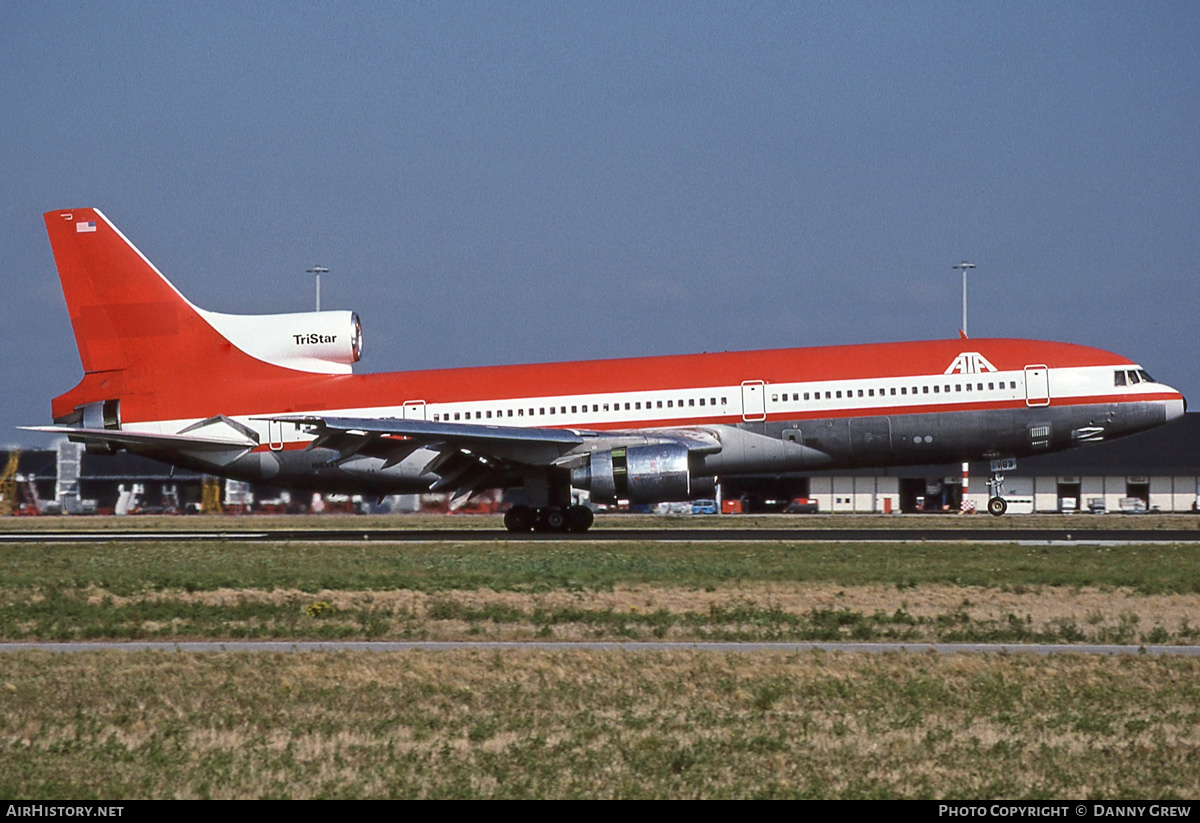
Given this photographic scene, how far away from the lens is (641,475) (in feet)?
115

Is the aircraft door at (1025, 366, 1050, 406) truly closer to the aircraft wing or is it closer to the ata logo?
the ata logo

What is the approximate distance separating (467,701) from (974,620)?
8798 millimetres

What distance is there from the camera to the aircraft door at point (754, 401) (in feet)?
122

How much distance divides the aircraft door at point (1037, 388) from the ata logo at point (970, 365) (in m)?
0.91

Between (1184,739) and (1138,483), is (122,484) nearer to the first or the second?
(1138,483)

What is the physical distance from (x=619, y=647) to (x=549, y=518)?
21.8 metres

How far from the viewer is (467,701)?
13.4 m

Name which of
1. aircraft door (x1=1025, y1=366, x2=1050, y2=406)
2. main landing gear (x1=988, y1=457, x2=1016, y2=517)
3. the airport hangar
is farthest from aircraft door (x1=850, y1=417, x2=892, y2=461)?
the airport hangar

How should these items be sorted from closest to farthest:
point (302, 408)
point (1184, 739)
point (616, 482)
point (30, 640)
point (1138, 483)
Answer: point (1184, 739)
point (30, 640)
point (616, 482)
point (302, 408)
point (1138, 483)

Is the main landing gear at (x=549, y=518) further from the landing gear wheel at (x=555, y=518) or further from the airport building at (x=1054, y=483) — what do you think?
the airport building at (x=1054, y=483)

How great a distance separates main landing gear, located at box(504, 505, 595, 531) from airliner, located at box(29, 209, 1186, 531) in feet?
0.18

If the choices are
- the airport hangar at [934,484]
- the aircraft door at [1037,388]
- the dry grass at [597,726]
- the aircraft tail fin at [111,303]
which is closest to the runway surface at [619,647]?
the dry grass at [597,726]

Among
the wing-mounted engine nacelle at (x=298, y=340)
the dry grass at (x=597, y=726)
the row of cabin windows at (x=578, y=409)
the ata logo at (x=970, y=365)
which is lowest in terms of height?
the dry grass at (x=597, y=726)
